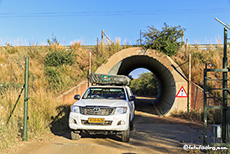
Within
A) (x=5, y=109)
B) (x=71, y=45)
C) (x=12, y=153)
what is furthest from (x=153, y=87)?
(x=12, y=153)

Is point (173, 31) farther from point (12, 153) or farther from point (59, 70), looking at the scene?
point (12, 153)

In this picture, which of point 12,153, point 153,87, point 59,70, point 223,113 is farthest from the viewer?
point 153,87

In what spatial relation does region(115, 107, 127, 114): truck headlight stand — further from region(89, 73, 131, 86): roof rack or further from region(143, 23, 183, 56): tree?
region(143, 23, 183, 56): tree

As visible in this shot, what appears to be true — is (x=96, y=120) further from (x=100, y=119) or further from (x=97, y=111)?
(x=97, y=111)

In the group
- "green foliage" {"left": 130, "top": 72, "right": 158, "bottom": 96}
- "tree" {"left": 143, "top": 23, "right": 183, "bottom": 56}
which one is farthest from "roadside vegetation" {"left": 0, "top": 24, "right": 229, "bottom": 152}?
"green foliage" {"left": 130, "top": 72, "right": 158, "bottom": 96}

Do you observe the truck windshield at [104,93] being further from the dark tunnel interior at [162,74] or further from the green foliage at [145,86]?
the green foliage at [145,86]

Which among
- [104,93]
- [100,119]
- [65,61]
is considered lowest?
[100,119]

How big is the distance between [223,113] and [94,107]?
3812mm

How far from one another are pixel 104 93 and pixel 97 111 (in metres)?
1.88

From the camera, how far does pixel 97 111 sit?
279 inches

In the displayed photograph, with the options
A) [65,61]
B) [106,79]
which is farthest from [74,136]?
[65,61]

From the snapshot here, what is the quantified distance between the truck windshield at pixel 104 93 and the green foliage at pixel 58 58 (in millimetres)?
7895

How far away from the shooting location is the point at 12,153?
5.76 m

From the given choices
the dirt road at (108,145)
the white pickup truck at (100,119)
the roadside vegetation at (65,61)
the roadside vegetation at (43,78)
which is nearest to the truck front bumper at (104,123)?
the white pickup truck at (100,119)
